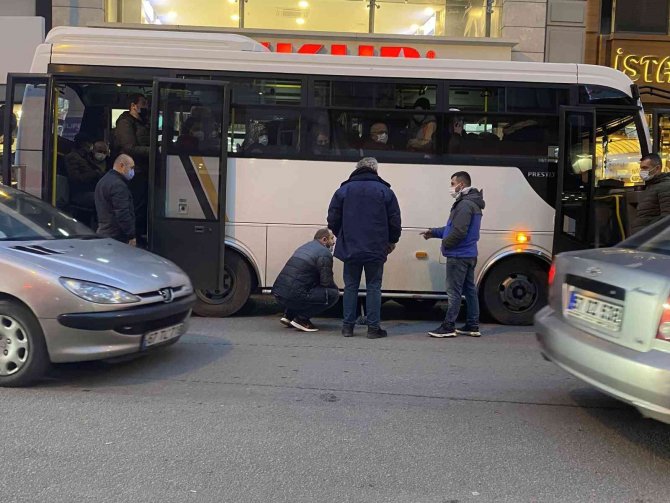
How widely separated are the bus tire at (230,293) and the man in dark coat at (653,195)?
452 cm

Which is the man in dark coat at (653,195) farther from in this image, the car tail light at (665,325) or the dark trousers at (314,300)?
the car tail light at (665,325)

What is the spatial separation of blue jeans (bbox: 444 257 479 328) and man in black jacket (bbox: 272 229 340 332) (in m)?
1.23

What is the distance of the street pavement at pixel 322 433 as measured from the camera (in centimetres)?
340

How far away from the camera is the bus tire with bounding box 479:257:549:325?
7.68 meters

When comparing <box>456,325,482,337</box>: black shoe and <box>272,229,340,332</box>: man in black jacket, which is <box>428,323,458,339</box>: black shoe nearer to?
<box>456,325,482,337</box>: black shoe

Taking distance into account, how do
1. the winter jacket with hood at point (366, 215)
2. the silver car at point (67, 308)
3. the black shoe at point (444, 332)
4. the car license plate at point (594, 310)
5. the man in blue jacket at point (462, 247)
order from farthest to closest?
the black shoe at point (444, 332) → the man in blue jacket at point (462, 247) → the winter jacket with hood at point (366, 215) → the silver car at point (67, 308) → the car license plate at point (594, 310)

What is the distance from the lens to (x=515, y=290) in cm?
774

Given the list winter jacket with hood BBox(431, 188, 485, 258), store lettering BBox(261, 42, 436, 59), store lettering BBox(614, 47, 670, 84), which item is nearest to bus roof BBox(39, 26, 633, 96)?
winter jacket with hood BBox(431, 188, 485, 258)

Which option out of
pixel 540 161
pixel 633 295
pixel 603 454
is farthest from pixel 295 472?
pixel 540 161

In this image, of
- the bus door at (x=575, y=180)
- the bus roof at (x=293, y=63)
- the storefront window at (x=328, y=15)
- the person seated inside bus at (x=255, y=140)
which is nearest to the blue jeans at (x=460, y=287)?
the bus door at (x=575, y=180)

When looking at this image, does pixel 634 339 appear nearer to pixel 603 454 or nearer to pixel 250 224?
pixel 603 454

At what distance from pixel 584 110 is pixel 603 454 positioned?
466cm

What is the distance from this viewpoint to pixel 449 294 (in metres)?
6.93

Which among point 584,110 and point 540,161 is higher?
point 584,110
